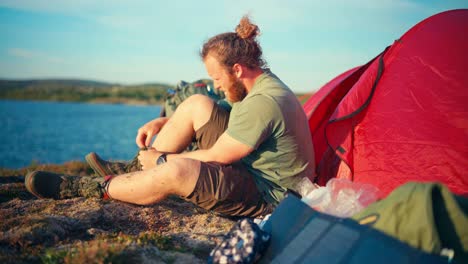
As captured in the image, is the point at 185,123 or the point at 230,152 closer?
the point at 230,152

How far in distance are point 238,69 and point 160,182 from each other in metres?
1.33

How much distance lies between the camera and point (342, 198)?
2961mm

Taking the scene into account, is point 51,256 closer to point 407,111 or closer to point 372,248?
point 372,248

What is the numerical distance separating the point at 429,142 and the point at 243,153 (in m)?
1.86

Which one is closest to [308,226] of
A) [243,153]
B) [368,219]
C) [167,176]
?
[368,219]

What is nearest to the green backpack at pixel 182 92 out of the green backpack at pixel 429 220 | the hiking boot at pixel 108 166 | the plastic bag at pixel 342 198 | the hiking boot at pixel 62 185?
the hiking boot at pixel 108 166

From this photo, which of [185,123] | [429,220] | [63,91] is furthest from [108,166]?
[63,91]

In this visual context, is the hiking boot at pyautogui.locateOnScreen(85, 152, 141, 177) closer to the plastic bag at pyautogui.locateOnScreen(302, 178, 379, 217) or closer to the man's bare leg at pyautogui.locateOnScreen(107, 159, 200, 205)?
the man's bare leg at pyautogui.locateOnScreen(107, 159, 200, 205)

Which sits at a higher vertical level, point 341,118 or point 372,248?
point 341,118

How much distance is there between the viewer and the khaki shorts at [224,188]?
359cm

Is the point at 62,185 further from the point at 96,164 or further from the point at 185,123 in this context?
the point at 185,123

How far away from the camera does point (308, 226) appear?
107 inches

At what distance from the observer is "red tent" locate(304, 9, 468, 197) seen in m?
3.83

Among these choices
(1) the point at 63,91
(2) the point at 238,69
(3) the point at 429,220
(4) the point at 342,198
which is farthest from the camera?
(1) the point at 63,91
